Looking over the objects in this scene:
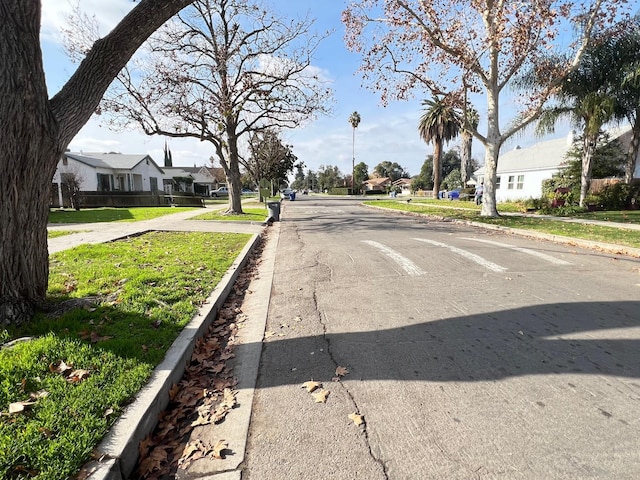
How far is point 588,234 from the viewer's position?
1091 cm

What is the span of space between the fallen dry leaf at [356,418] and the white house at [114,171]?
3381cm

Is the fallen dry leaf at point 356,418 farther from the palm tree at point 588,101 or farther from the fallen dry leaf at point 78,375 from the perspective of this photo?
the palm tree at point 588,101

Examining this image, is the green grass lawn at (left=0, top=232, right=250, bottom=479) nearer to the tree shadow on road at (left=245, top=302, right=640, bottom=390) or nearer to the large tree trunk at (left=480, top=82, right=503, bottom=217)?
the tree shadow on road at (left=245, top=302, right=640, bottom=390)

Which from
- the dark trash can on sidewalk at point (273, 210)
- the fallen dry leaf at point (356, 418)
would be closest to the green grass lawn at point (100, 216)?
the dark trash can on sidewalk at point (273, 210)

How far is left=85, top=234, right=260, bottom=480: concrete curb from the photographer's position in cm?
217

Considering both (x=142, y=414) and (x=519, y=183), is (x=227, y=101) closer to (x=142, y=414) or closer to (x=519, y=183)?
(x=142, y=414)

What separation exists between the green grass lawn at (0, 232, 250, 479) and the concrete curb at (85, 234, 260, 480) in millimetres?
75

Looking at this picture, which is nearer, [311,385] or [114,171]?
[311,385]

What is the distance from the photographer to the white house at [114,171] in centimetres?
3250

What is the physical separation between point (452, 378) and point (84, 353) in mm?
3340

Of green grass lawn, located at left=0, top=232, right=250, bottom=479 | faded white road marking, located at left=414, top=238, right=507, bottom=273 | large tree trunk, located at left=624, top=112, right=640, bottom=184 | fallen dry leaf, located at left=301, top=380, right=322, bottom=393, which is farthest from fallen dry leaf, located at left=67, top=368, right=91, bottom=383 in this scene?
large tree trunk, located at left=624, top=112, right=640, bottom=184

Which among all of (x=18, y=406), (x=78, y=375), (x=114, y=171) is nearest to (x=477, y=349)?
(x=78, y=375)

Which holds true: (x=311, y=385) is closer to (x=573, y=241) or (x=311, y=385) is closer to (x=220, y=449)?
(x=220, y=449)

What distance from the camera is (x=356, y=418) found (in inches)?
107
